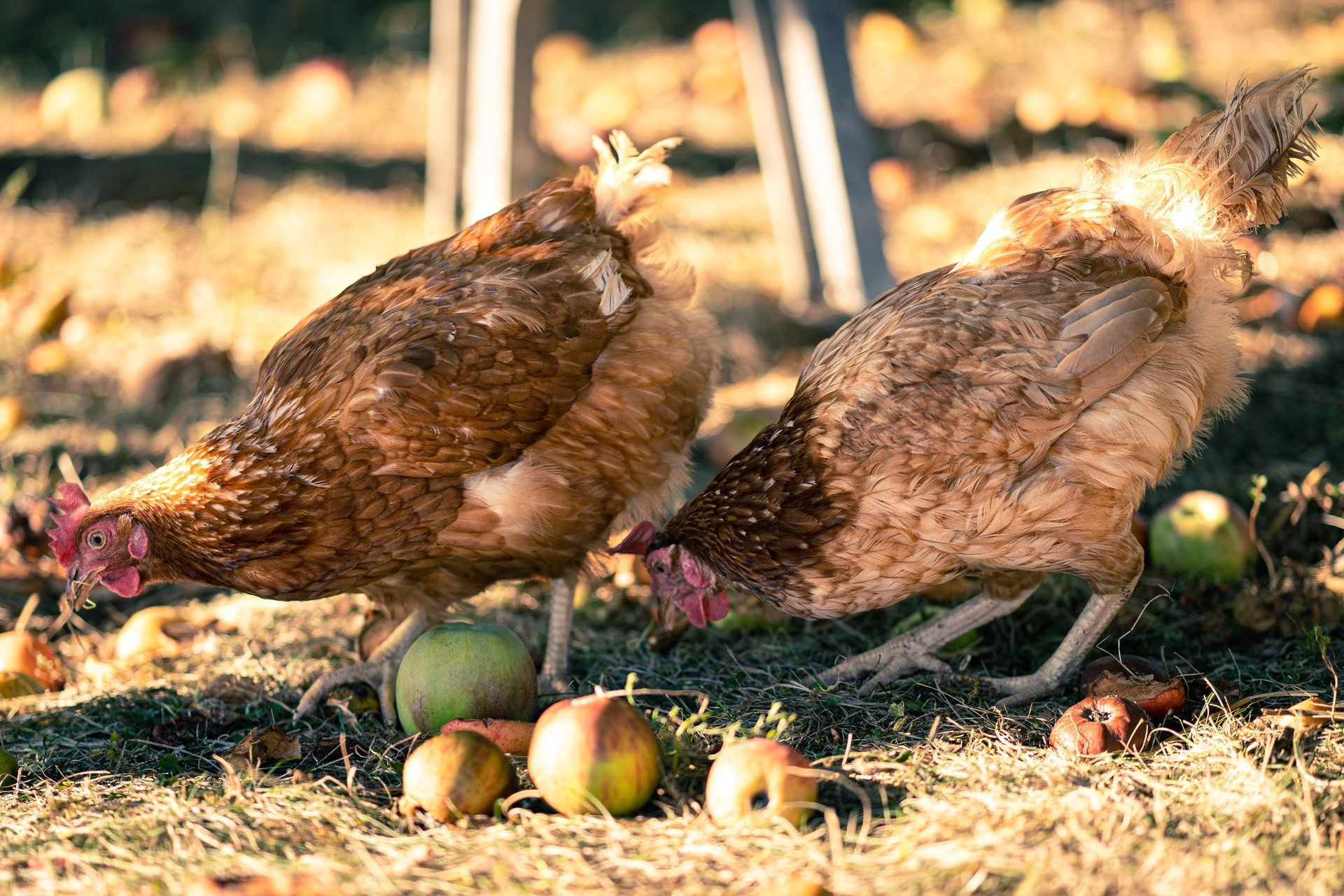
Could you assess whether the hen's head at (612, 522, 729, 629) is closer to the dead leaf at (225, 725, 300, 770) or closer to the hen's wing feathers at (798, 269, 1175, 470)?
the hen's wing feathers at (798, 269, 1175, 470)

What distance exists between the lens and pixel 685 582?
334 cm

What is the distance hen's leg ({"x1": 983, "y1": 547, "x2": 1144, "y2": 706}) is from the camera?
3.24m

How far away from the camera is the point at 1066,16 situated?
8.74 metres

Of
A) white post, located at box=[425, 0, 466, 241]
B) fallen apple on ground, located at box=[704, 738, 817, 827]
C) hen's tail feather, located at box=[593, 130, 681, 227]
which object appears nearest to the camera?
fallen apple on ground, located at box=[704, 738, 817, 827]

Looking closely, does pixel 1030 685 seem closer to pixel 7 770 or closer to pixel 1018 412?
pixel 1018 412

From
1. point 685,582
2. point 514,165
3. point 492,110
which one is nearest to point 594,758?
point 685,582

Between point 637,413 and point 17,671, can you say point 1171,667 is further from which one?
point 17,671

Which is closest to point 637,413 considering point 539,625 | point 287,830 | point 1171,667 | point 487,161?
point 539,625

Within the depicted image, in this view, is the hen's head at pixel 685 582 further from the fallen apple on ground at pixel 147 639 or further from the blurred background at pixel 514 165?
the fallen apple on ground at pixel 147 639

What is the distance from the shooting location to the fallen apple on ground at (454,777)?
256cm

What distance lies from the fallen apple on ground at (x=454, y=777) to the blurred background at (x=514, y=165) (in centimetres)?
225

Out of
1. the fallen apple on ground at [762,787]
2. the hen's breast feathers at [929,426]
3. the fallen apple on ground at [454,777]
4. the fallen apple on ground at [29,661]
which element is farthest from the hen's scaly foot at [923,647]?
the fallen apple on ground at [29,661]

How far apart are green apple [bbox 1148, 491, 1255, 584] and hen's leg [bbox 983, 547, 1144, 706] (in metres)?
0.57

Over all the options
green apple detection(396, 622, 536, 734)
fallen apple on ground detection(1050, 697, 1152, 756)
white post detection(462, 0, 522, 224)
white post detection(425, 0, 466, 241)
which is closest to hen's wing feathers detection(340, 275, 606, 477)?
green apple detection(396, 622, 536, 734)
